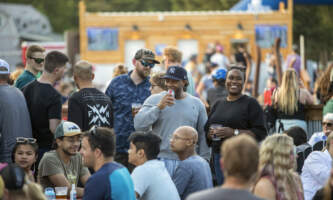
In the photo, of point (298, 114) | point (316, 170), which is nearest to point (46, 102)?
point (316, 170)

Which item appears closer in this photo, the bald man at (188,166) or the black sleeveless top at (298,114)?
the bald man at (188,166)

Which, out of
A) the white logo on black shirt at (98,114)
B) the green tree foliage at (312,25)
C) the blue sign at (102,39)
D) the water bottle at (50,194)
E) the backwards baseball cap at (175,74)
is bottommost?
the water bottle at (50,194)

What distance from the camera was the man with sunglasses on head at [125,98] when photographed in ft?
27.5

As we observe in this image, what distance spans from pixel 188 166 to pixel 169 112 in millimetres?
804

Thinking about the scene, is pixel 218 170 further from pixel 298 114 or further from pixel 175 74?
pixel 298 114

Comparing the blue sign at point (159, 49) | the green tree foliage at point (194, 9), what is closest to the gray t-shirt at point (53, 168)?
the blue sign at point (159, 49)

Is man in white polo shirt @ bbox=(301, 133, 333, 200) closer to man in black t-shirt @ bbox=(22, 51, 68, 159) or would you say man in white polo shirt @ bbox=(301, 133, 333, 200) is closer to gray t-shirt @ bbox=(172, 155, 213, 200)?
gray t-shirt @ bbox=(172, 155, 213, 200)

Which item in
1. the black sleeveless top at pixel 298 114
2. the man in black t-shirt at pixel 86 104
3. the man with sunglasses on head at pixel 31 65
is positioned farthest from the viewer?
the black sleeveless top at pixel 298 114

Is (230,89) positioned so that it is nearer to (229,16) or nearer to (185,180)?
(185,180)

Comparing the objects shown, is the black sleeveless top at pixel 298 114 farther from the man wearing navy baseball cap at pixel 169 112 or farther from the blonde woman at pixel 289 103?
the man wearing navy baseball cap at pixel 169 112

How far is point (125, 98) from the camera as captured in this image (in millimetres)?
8375

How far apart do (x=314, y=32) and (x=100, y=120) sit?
32.1 meters

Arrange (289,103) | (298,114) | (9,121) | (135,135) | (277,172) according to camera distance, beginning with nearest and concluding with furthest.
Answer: (277,172) < (135,135) < (9,121) < (289,103) < (298,114)

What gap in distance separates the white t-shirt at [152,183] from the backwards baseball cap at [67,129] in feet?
3.46
